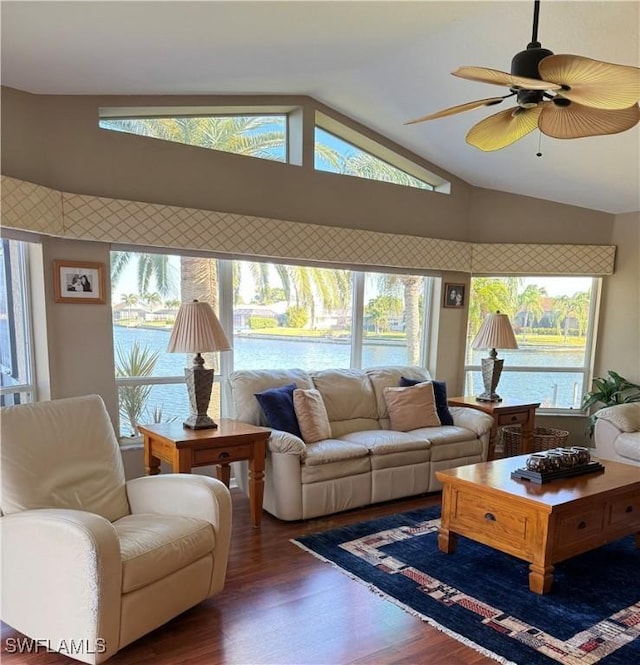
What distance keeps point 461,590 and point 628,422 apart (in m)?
2.61

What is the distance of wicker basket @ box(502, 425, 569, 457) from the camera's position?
15.7 feet

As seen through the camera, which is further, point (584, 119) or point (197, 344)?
point (197, 344)

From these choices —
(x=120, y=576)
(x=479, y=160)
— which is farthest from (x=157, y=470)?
(x=479, y=160)

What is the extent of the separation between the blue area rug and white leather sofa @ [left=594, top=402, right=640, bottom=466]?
3.59 ft

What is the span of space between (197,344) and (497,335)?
277 centimetres

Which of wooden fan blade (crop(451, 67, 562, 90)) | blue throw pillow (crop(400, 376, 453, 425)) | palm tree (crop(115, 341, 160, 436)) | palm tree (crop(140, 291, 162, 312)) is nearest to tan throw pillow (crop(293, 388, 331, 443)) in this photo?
blue throw pillow (crop(400, 376, 453, 425))

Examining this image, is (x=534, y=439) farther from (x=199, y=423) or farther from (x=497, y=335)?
(x=199, y=423)

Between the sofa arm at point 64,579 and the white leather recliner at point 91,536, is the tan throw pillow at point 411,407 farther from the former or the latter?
the sofa arm at point 64,579

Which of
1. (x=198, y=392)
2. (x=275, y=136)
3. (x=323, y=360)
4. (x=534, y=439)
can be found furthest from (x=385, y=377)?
(x=275, y=136)

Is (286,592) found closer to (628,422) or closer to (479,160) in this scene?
(628,422)

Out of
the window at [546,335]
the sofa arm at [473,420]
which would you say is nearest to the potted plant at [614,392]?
the window at [546,335]

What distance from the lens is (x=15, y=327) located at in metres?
3.24

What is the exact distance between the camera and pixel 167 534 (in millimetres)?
2215

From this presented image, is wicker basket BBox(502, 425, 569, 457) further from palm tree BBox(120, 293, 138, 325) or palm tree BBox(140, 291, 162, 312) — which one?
palm tree BBox(120, 293, 138, 325)
